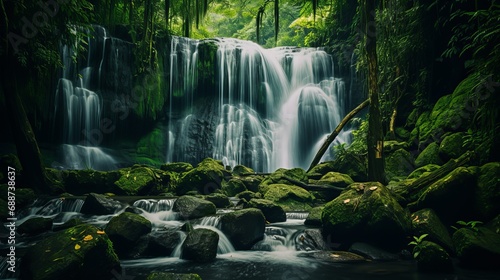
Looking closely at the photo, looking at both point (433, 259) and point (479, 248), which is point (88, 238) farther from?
point (479, 248)

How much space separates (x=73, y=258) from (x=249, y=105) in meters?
16.2

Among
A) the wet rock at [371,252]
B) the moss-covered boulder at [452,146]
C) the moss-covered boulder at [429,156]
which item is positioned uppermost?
the moss-covered boulder at [452,146]

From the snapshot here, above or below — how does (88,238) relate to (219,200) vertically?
above

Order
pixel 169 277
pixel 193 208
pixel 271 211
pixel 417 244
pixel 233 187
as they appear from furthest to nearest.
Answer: pixel 233 187 → pixel 271 211 → pixel 193 208 → pixel 417 244 → pixel 169 277

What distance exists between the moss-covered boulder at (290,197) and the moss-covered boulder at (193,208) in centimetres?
231

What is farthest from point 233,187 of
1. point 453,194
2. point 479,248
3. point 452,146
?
point 479,248

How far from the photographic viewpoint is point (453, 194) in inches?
257

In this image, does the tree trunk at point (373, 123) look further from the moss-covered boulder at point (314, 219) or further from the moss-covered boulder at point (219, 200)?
the moss-covered boulder at point (219, 200)

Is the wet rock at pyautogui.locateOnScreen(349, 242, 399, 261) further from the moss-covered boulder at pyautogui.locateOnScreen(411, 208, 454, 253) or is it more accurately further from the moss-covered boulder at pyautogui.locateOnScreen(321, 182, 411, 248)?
the moss-covered boulder at pyautogui.locateOnScreen(411, 208, 454, 253)

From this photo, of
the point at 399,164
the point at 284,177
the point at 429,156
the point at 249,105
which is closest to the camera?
the point at 429,156

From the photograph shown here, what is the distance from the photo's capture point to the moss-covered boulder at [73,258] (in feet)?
15.0

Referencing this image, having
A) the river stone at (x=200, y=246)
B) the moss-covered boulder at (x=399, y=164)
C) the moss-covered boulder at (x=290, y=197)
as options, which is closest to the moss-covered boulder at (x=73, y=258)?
the river stone at (x=200, y=246)

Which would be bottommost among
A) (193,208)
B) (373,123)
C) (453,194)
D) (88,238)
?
(193,208)

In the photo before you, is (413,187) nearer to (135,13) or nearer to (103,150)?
(103,150)
